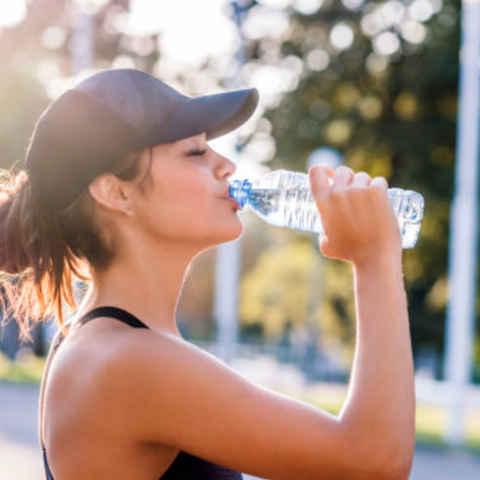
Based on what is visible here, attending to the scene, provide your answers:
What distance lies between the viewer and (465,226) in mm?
10852

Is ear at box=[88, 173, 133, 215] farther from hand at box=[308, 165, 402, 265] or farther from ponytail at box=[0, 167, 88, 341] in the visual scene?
hand at box=[308, 165, 402, 265]

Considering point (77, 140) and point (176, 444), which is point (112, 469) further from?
point (77, 140)

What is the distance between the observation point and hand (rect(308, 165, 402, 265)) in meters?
1.68

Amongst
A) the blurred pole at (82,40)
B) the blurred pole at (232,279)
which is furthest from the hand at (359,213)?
the blurred pole at (82,40)

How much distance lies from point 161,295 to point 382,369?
557 millimetres

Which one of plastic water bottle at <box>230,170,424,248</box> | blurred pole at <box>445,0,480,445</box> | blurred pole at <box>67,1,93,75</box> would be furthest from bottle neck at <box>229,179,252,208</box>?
blurred pole at <box>67,1,93,75</box>

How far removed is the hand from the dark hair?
0.41m

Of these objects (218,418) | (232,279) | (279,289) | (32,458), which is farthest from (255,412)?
(279,289)

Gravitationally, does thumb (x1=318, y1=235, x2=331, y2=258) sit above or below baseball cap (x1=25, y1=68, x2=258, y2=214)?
below

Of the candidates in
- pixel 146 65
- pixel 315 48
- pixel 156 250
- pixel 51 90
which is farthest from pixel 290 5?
pixel 156 250

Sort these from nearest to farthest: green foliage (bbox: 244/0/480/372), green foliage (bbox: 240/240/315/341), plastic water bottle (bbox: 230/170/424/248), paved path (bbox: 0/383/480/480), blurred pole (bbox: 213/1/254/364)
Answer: plastic water bottle (bbox: 230/170/424/248)
paved path (bbox: 0/383/480/480)
blurred pole (bbox: 213/1/254/364)
green foliage (bbox: 244/0/480/372)
green foliage (bbox: 240/240/315/341)

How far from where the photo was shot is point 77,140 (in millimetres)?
1829

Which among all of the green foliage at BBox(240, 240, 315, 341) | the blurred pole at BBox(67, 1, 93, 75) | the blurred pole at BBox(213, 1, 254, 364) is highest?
the blurred pole at BBox(67, 1, 93, 75)

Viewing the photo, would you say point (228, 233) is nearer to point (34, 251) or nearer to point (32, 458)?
point (34, 251)
